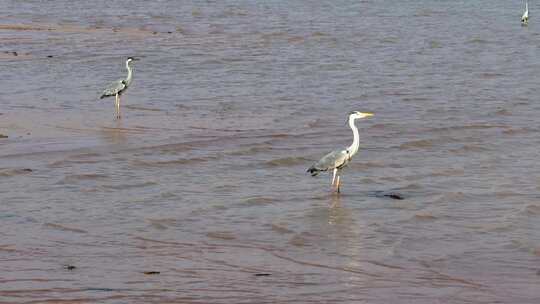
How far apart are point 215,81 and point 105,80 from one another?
212 centimetres

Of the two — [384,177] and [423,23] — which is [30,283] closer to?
[384,177]

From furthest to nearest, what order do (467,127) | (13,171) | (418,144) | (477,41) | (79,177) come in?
(477,41) → (467,127) → (418,144) → (13,171) → (79,177)

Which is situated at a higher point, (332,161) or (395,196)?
(332,161)

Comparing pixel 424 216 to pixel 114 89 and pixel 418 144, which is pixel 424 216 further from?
pixel 114 89

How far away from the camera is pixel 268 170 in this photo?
14.2 m

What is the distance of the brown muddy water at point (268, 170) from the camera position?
31.2 ft

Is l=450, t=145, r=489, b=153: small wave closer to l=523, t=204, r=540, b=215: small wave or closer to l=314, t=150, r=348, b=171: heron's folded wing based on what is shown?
l=314, t=150, r=348, b=171: heron's folded wing

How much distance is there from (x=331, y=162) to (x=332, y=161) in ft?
0.07

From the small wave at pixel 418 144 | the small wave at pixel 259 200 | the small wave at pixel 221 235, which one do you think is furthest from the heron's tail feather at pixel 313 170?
the small wave at pixel 418 144

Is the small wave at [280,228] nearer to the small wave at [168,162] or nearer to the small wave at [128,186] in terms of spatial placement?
the small wave at [128,186]

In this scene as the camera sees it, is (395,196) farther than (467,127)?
No

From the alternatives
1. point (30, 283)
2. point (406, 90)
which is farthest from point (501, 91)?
point (30, 283)

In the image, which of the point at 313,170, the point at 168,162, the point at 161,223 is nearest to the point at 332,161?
the point at 313,170

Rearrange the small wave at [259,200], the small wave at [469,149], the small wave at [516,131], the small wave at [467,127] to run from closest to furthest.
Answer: the small wave at [259,200]
the small wave at [469,149]
the small wave at [516,131]
the small wave at [467,127]
